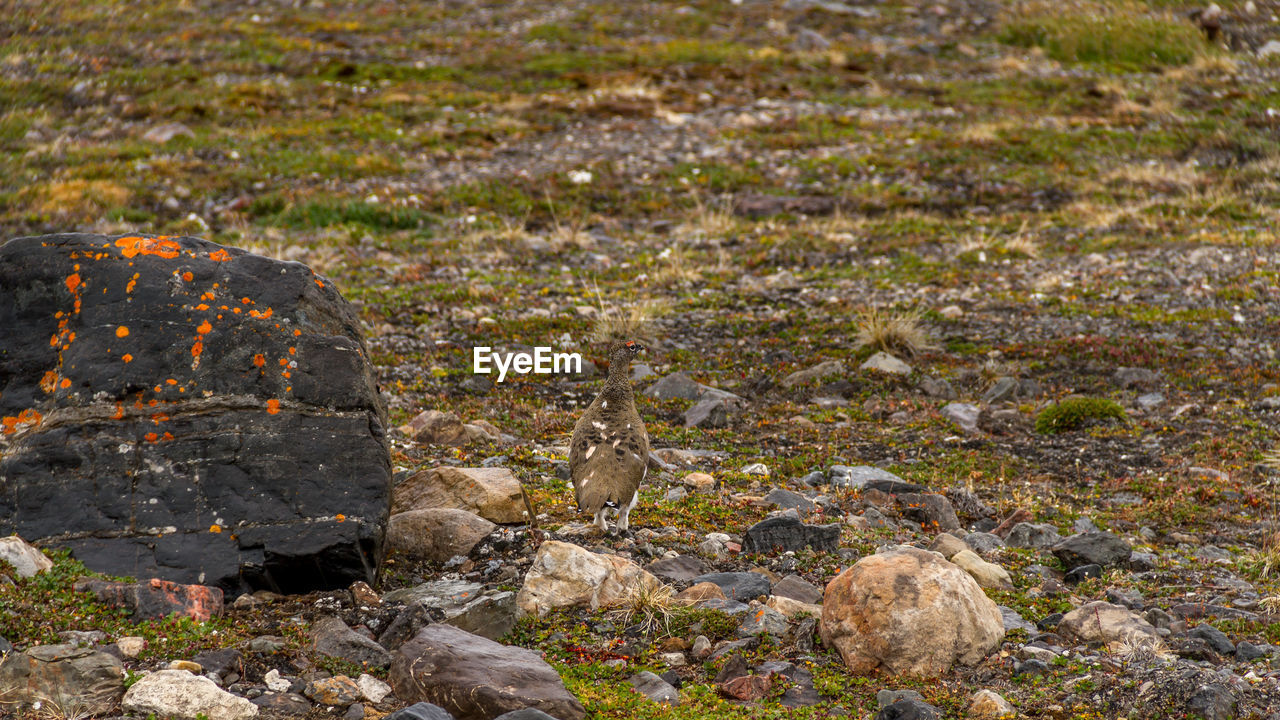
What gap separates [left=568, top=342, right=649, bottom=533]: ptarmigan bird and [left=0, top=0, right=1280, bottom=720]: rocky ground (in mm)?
488

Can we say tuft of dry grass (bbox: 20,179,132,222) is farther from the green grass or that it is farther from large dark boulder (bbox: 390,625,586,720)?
the green grass

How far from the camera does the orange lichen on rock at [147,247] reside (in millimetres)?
8180

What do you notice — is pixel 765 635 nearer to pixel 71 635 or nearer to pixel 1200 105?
pixel 71 635

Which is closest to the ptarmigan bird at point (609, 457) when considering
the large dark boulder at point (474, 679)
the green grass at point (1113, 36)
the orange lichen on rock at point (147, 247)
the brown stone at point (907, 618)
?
the brown stone at point (907, 618)

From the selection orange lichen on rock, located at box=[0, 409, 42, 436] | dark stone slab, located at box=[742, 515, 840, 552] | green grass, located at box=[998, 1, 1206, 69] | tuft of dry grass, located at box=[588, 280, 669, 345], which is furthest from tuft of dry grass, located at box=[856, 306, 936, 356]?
green grass, located at box=[998, 1, 1206, 69]

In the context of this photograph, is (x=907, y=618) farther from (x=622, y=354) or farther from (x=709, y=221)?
(x=709, y=221)

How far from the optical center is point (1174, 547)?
420 inches

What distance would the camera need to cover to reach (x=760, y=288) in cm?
2050

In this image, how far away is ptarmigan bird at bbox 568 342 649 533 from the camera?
359 inches

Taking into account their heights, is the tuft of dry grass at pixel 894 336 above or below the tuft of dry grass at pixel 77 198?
below

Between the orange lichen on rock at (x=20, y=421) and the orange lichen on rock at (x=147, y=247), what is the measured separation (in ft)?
4.67

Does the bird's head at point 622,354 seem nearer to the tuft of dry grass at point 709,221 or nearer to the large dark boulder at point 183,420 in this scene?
the large dark boulder at point 183,420

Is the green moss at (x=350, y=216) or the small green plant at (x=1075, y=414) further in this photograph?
the green moss at (x=350, y=216)

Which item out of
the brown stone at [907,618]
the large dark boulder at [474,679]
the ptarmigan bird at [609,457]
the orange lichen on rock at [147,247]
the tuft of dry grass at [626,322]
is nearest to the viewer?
the large dark boulder at [474,679]
